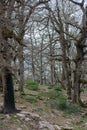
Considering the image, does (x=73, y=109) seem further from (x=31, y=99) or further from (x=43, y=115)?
(x=43, y=115)

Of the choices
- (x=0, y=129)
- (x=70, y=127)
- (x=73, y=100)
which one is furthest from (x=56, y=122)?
(x=73, y=100)

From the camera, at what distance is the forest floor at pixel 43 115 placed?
10383mm

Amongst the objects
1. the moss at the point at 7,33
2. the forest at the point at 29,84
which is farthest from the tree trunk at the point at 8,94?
the moss at the point at 7,33

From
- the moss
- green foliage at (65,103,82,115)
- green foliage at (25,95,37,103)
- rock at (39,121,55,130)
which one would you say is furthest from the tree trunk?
green foliage at (65,103,82,115)

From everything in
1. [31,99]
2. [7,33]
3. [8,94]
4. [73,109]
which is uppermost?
[7,33]

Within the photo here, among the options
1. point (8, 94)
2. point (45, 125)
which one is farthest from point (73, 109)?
point (8, 94)

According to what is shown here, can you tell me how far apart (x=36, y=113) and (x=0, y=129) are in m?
2.64

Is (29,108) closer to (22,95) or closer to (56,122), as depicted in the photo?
(56,122)

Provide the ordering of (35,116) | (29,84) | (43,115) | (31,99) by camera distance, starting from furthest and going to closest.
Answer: (29,84) < (31,99) < (43,115) < (35,116)

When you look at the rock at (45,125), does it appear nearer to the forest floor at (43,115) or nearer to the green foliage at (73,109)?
the forest floor at (43,115)

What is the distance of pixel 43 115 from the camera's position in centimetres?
1214

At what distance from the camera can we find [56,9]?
692 inches

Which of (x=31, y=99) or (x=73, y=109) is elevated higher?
(x=31, y=99)

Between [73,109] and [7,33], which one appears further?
[73,109]
